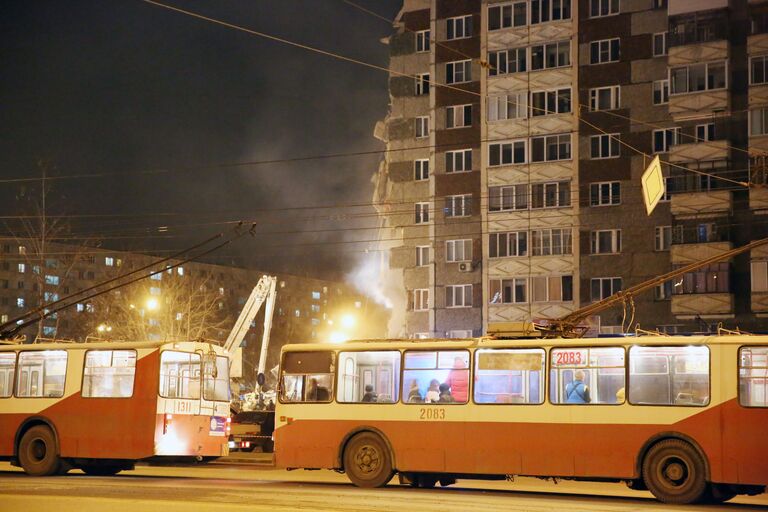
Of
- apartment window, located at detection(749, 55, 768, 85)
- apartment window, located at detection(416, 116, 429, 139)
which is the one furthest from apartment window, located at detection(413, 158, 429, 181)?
apartment window, located at detection(749, 55, 768, 85)

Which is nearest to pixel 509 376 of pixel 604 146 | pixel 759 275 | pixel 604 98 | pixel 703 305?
pixel 703 305

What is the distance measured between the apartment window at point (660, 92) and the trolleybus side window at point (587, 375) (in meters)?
39.6

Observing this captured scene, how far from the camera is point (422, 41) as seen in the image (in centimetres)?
6744

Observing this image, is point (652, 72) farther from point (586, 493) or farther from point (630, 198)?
point (586, 493)

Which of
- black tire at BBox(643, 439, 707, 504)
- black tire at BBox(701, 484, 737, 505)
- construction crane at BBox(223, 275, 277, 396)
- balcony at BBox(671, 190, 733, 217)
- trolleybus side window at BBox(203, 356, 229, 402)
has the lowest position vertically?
black tire at BBox(701, 484, 737, 505)

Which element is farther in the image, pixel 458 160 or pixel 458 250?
pixel 458 160

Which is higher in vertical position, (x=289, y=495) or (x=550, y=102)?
(x=550, y=102)

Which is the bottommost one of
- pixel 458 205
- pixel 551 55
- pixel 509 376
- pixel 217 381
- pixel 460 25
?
pixel 217 381

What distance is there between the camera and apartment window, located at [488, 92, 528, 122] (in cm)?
6191

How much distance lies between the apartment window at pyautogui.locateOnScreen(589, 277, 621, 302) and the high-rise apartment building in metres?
0.11

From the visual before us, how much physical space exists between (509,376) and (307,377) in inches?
183

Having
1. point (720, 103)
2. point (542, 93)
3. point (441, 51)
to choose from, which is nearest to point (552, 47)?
point (542, 93)

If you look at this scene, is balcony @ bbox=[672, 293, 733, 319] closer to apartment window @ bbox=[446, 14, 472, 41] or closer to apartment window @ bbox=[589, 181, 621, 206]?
apartment window @ bbox=[589, 181, 621, 206]

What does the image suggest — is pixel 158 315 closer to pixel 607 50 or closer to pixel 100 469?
pixel 607 50
